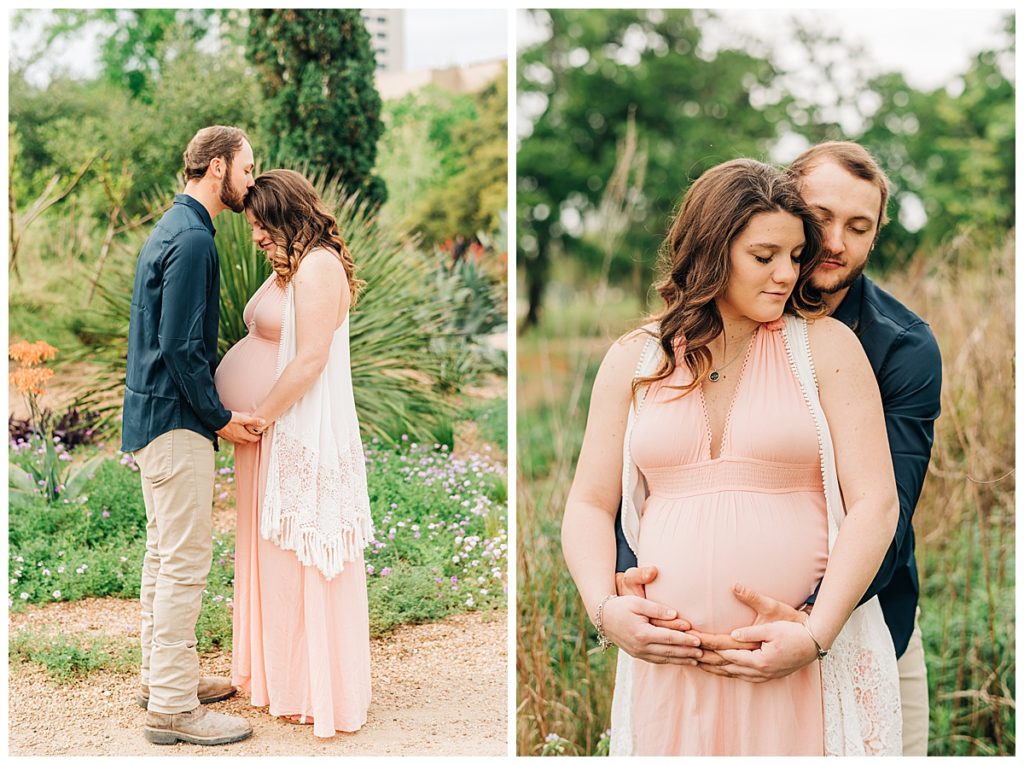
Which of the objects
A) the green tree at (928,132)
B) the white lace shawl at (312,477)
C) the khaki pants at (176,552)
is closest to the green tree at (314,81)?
the white lace shawl at (312,477)

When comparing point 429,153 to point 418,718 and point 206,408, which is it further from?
point 418,718

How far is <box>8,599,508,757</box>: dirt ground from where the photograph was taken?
10.8 ft

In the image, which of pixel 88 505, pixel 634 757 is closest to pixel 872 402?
pixel 634 757

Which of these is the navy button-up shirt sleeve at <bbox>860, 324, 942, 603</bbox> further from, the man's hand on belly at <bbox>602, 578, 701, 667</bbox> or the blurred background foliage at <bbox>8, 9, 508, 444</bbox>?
the blurred background foliage at <bbox>8, 9, 508, 444</bbox>

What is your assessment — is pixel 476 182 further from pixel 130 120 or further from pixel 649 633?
pixel 649 633

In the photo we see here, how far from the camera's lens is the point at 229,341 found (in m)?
3.82

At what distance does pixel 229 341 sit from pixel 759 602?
2.33m

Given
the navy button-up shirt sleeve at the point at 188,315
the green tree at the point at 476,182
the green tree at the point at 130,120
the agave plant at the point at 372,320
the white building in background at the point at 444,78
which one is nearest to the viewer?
the navy button-up shirt sleeve at the point at 188,315

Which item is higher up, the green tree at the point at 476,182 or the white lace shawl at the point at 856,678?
the green tree at the point at 476,182

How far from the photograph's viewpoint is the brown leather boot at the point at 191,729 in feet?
10.5

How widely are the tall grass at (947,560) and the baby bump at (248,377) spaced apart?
109 centimetres

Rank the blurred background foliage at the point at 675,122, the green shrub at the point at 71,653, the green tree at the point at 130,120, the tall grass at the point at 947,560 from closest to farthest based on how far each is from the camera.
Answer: the green shrub at the point at 71,653 → the tall grass at the point at 947,560 → the green tree at the point at 130,120 → the blurred background foliage at the point at 675,122

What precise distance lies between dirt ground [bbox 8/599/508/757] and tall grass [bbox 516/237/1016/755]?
16 cm

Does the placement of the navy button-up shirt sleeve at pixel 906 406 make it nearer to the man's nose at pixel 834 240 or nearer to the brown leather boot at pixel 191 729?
the man's nose at pixel 834 240
